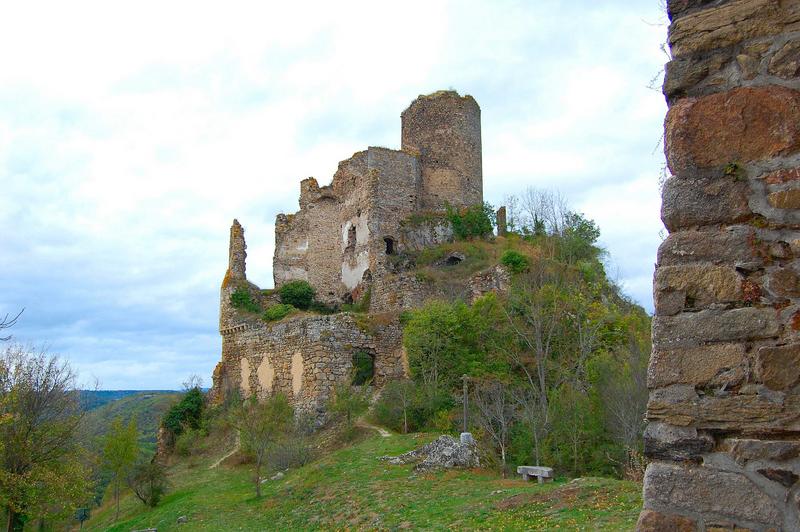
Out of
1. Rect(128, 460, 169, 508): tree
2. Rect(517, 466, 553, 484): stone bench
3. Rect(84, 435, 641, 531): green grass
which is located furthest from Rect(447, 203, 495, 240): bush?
Rect(517, 466, 553, 484): stone bench

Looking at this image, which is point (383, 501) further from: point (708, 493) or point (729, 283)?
point (729, 283)

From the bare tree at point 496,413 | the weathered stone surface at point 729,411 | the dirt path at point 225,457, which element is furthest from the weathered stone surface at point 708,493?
the dirt path at point 225,457

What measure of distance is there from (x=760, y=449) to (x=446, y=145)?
32.9 m

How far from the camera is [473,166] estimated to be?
35.3 metres

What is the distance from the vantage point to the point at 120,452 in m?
21.9

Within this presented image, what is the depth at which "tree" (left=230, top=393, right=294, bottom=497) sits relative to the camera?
18.8 metres

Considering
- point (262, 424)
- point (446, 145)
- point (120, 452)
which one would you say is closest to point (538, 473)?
point (262, 424)

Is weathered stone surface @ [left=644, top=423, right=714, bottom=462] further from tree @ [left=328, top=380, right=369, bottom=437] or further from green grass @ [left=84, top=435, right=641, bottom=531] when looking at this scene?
tree @ [left=328, top=380, right=369, bottom=437]

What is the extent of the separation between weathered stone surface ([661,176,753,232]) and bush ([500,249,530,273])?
23.6 metres

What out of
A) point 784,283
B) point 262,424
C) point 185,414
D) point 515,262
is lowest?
point 262,424

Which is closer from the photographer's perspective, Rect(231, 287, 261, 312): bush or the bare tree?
the bare tree

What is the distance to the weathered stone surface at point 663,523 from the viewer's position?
2.85m

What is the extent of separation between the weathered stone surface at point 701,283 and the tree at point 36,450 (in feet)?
52.8

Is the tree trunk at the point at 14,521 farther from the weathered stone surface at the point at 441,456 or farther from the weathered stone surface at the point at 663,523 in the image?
the weathered stone surface at the point at 663,523
